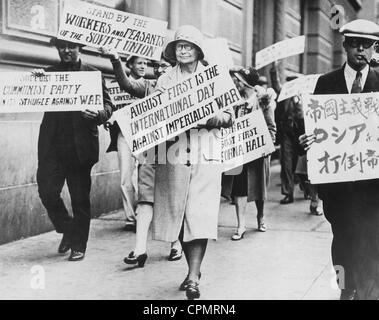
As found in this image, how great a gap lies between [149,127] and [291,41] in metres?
3.82

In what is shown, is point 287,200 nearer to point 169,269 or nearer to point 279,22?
point 169,269

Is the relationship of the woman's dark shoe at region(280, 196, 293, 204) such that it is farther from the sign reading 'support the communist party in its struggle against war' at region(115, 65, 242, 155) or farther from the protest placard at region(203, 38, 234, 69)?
the sign reading 'support the communist party in its struggle against war' at region(115, 65, 242, 155)

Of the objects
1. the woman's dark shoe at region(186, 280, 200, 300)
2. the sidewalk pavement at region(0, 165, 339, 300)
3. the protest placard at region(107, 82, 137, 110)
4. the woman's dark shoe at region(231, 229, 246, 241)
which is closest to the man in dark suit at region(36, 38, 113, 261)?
the sidewalk pavement at region(0, 165, 339, 300)

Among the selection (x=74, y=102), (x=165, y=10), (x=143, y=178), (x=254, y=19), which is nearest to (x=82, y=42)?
(x=74, y=102)

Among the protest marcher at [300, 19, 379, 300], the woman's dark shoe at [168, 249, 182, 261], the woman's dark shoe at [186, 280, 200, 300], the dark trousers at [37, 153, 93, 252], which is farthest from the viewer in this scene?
the woman's dark shoe at [168, 249, 182, 261]

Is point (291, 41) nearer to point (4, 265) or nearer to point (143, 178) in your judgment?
point (143, 178)

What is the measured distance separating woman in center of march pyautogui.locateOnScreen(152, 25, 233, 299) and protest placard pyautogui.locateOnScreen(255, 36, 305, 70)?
3.45 meters

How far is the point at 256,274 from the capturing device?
19.0 feet

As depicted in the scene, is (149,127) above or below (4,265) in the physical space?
above

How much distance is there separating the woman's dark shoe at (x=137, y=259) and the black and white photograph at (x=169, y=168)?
2 centimetres

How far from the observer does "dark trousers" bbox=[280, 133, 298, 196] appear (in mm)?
10477

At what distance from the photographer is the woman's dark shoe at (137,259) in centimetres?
592

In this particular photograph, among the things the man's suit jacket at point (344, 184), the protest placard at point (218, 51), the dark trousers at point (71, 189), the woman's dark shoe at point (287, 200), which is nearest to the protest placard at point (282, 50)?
the protest placard at point (218, 51)

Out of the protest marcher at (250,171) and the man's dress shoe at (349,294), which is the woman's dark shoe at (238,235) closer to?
the protest marcher at (250,171)
